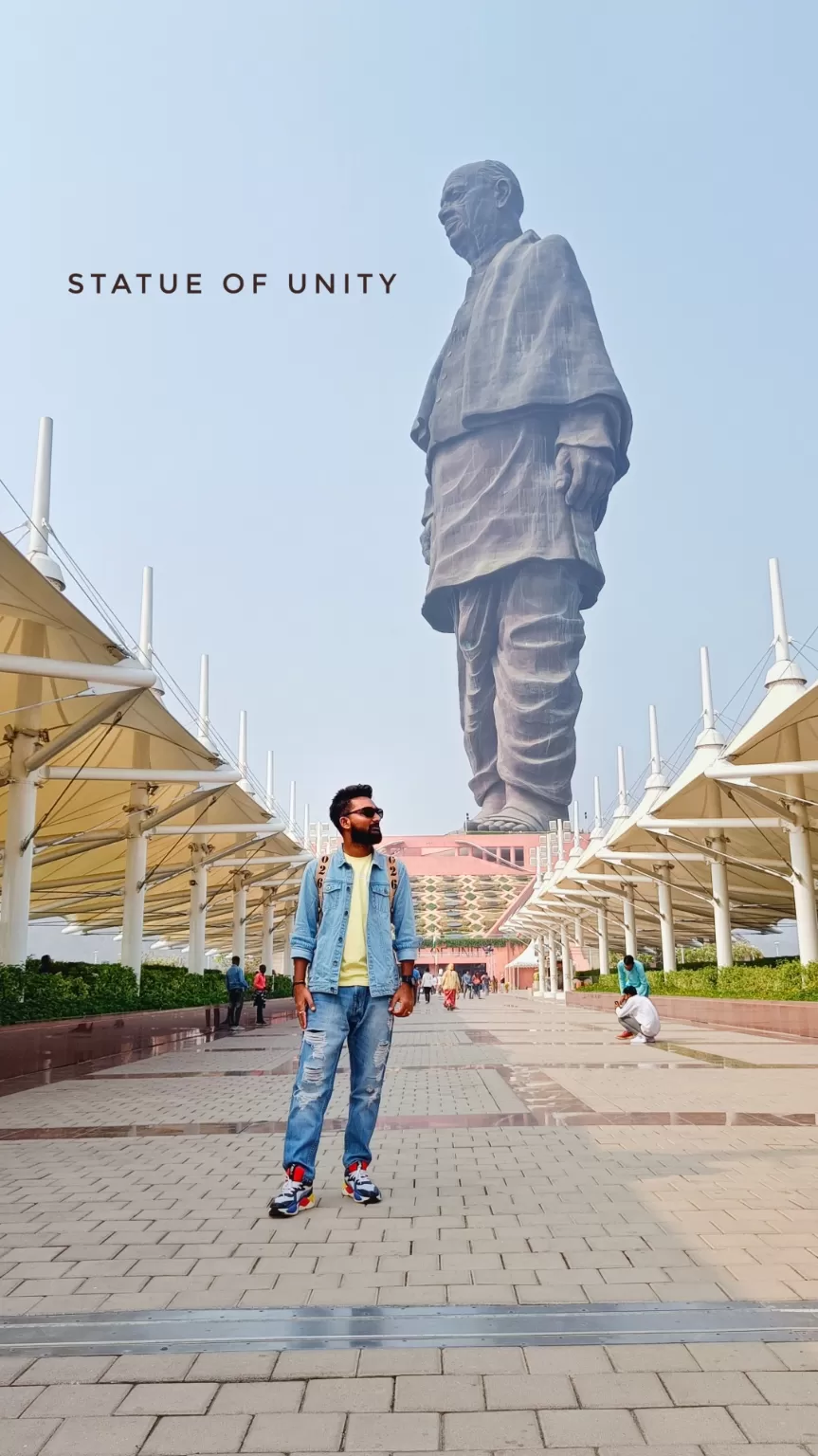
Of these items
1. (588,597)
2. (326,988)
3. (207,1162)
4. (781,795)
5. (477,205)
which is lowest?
(207,1162)

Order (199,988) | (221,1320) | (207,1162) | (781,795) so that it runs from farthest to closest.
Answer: (199,988) → (781,795) → (207,1162) → (221,1320)

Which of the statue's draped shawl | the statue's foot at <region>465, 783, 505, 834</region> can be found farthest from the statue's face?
the statue's foot at <region>465, 783, 505, 834</region>

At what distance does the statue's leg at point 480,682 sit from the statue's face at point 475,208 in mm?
44747

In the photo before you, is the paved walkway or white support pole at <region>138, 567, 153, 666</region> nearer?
the paved walkway

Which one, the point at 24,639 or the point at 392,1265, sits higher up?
the point at 24,639

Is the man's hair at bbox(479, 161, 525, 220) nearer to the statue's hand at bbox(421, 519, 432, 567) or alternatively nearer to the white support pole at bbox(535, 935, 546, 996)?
the statue's hand at bbox(421, 519, 432, 567)

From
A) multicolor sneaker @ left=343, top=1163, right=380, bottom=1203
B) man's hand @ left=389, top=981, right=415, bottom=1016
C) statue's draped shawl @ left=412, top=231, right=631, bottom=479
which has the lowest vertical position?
multicolor sneaker @ left=343, top=1163, right=380, bottom=1203

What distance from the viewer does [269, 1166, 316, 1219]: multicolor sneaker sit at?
489cm

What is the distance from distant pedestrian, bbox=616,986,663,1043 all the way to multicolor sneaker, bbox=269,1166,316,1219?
11.4 m

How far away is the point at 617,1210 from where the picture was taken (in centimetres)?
488

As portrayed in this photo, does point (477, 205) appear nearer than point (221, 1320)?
No

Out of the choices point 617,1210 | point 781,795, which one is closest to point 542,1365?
point 617,1210

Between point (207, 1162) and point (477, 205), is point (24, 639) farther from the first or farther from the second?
point (477, 205)

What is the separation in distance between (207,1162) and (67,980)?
8.55m
